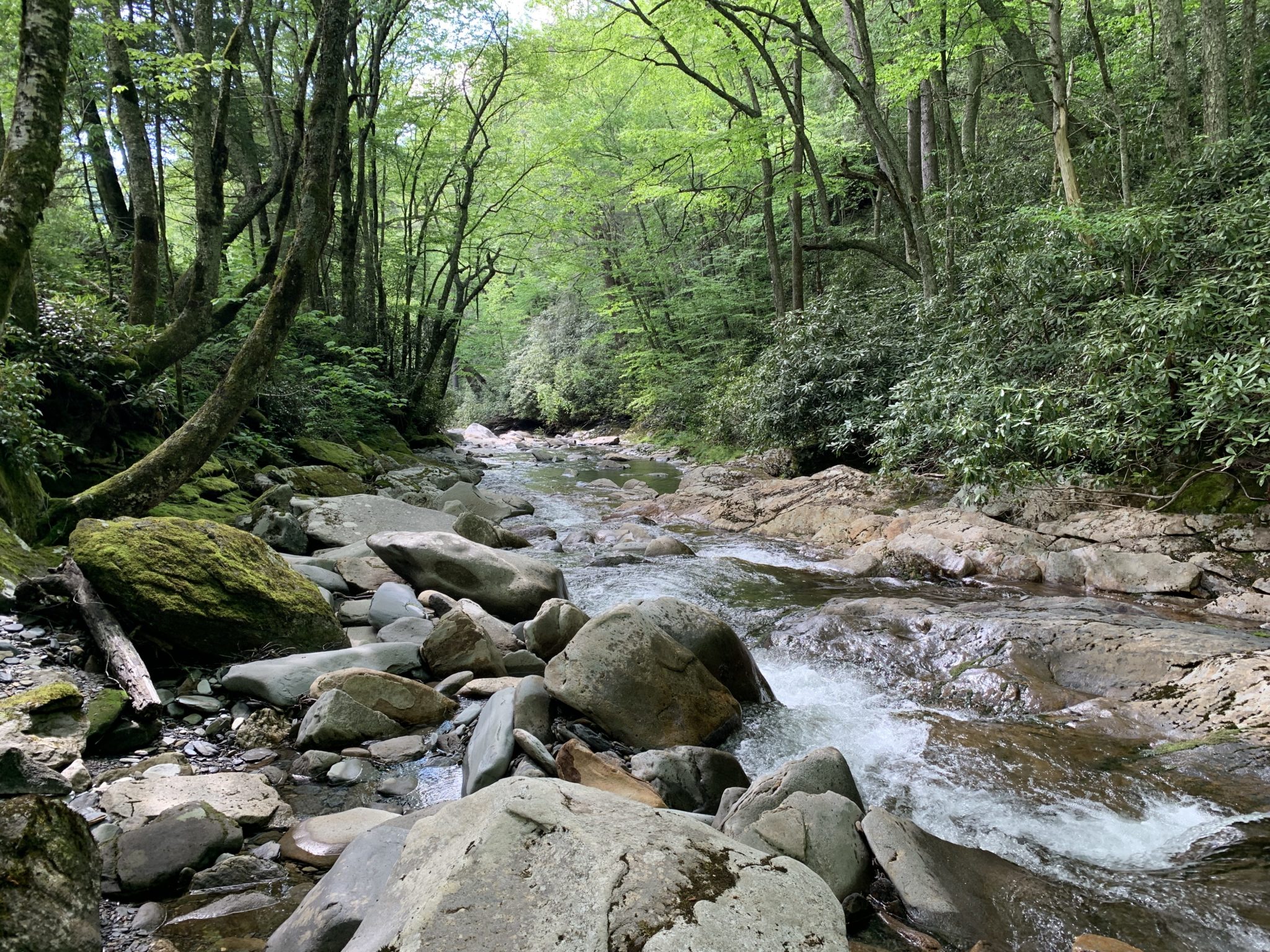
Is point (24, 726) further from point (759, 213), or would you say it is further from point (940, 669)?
point (759, 213)

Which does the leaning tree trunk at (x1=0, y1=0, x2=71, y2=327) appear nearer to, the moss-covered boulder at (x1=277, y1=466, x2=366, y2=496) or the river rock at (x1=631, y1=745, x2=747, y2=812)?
the river rock at (x1=631, y1=745, x2=747, y2=812)

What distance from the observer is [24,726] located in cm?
272

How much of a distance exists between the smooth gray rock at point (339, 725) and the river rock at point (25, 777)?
1101 millimetres

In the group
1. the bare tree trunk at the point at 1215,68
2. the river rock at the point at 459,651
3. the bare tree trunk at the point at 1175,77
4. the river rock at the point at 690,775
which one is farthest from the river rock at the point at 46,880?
the bare tree trunk at the point at 1175,77

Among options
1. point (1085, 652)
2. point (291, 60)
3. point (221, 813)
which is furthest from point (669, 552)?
point (291, 60)

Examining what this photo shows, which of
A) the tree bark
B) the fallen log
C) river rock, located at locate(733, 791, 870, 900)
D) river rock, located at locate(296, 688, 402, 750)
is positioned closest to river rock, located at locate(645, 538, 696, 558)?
river rock, located at locate(296, 688, 402, 750)

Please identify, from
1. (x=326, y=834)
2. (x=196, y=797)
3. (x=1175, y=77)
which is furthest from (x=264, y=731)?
(x=1175, y=77)

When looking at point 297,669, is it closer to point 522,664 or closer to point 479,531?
point 522,664

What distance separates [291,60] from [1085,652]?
18246mm

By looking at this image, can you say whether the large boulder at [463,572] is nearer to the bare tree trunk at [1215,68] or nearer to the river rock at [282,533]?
the river rock at [282,533]

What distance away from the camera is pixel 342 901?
213 centimetres

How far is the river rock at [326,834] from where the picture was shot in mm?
2658

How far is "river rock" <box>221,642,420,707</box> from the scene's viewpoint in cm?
378

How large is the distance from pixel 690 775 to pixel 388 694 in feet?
6.02
